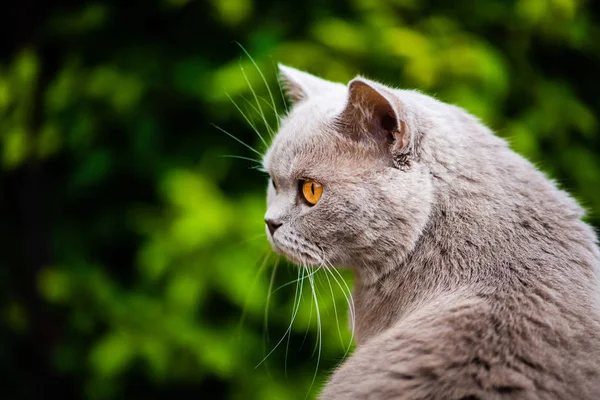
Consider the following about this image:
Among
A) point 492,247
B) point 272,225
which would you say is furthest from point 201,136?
point 492,247

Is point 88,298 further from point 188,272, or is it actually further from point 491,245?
point 491,245

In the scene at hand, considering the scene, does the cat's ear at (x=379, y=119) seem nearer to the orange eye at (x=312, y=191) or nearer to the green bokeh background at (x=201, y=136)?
the orange eye at (x=312, y=191)

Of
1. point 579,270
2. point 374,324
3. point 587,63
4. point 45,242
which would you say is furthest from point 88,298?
point 587,63

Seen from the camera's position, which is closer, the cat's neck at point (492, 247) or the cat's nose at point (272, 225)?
the cat's neck at point (492, 247)

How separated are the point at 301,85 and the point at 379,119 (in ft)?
1.21

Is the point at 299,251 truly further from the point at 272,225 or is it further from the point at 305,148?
the point at 305,148

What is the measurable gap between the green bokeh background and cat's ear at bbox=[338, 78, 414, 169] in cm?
92

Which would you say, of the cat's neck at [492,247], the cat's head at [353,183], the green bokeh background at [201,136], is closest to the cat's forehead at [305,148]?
the cat's head at [353,183]

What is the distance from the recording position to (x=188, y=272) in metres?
2.53

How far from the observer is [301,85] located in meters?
1.70

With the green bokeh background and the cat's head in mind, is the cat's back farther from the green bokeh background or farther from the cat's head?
the green bokeh background

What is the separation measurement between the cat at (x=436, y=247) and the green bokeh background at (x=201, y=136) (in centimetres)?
81

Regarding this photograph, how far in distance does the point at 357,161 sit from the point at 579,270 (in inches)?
18.3

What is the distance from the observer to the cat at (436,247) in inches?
44.4
